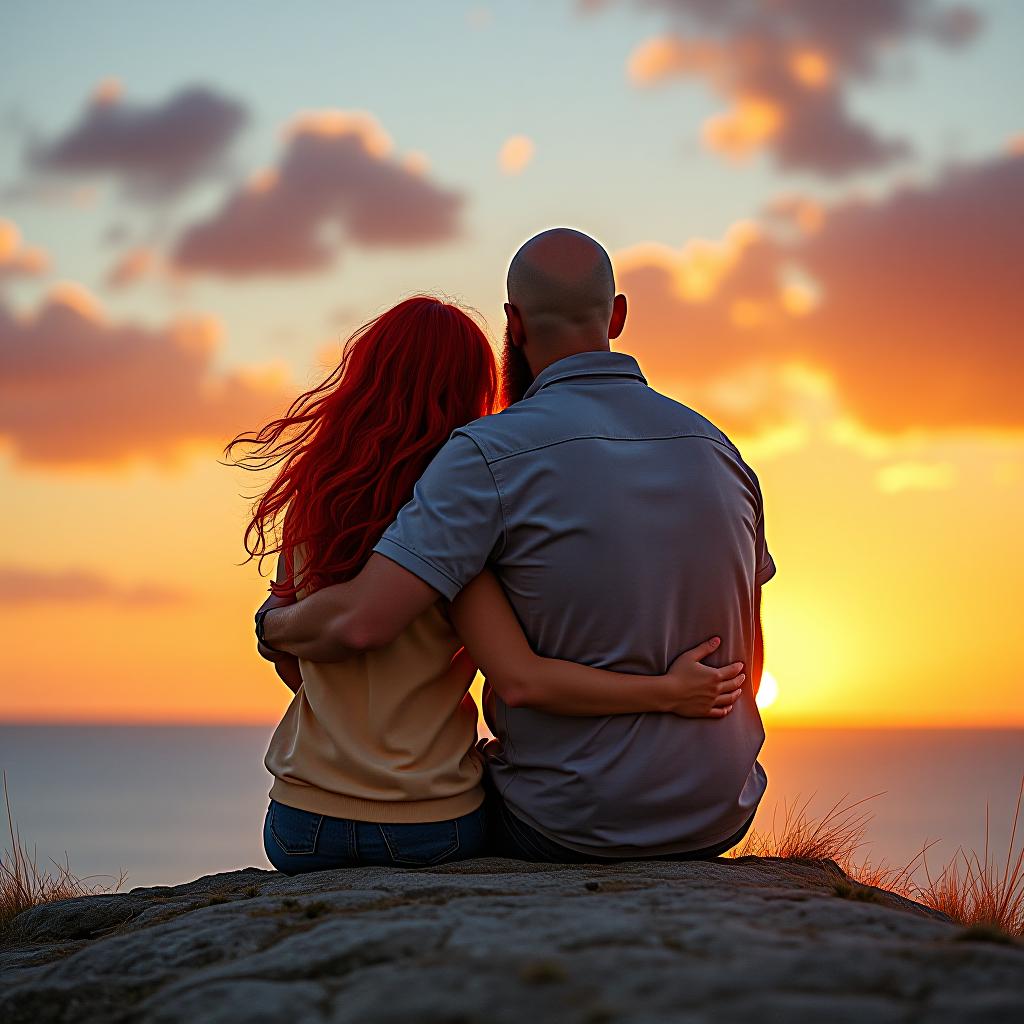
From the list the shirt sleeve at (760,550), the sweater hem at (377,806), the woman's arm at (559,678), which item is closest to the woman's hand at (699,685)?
the woman's arm at (559,678)

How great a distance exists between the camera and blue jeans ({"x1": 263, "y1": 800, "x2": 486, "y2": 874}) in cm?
396

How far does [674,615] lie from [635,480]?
0.43 meters

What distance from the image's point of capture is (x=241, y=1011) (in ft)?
7.66

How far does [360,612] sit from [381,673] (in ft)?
1.06

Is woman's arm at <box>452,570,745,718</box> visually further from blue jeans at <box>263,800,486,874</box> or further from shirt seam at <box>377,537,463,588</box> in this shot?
blue jeans at <box>263,800,486,874</box>

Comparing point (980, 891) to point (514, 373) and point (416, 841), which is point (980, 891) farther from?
point (514, 373)

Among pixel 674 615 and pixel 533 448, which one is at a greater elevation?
pixel 533 448

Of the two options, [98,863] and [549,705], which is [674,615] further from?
[98,863]

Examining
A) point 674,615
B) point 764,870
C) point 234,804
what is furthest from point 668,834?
point 234,804

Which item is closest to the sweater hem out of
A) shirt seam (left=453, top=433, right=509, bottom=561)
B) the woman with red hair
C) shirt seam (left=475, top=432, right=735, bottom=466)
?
the woman with red hair

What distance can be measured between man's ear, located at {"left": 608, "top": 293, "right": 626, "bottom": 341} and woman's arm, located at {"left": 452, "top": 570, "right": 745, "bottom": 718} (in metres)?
1.04

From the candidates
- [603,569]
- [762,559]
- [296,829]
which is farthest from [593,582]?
[296,829]

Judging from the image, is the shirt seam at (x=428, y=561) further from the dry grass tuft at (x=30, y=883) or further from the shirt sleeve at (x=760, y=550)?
the dry grass tuft at (x=30, y=883)

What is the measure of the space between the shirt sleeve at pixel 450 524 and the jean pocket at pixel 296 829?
96cm
